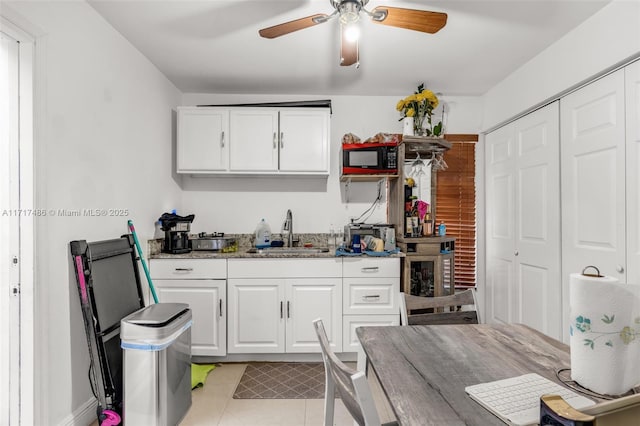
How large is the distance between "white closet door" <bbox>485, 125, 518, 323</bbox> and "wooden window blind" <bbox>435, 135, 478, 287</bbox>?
15cm

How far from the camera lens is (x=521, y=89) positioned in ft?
9.71

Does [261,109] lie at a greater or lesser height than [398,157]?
greater

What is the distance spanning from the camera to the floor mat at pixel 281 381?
245 centimetres

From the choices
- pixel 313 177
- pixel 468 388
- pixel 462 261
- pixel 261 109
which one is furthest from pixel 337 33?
pixel 462 261

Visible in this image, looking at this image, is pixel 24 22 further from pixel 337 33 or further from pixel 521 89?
pixel 521 89

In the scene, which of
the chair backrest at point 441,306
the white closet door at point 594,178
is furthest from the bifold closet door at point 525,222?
the chair backrest at point 441,306

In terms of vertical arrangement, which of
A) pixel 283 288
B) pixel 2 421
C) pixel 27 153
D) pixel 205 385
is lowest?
pixel 205 385

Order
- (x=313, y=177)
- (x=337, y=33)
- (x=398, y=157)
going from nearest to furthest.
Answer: (x=337, y=33) → (x=398, y=157) → (x=313, y=177)

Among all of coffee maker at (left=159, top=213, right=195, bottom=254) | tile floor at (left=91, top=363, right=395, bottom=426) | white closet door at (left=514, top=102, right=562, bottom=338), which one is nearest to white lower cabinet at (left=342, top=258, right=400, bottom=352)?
tile floor at (left=91, top=363, right=395, bottom=426)

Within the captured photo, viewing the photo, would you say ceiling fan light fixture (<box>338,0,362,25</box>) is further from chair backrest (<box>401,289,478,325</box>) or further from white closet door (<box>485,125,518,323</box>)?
white closet door (<box>485,125,518,323</box>)

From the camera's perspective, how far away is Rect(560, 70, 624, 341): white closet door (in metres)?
2.08

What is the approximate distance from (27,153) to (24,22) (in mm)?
619

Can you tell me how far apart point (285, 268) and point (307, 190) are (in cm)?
100

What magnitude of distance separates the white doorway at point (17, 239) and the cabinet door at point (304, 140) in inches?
75.1
